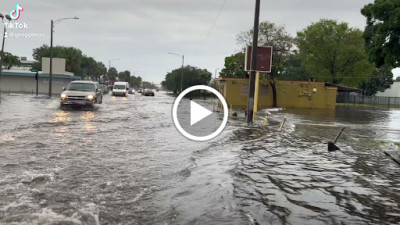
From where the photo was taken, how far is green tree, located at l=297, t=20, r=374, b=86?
53188 mm

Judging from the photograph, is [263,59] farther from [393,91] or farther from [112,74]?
[112,74]

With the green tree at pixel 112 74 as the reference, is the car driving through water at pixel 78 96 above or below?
below

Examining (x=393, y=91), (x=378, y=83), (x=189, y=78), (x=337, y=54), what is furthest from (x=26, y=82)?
Result: (x=393, y=91)

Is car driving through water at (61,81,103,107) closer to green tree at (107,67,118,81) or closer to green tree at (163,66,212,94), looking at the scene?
green tree at (163,66,212,94)

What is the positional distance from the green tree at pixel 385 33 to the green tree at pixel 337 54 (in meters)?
36.6

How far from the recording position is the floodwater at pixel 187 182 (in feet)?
15.2

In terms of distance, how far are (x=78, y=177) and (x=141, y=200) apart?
161cm

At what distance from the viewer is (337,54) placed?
54.5 meters

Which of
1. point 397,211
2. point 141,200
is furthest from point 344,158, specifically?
point 141,200

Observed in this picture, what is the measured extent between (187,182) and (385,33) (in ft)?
47.7

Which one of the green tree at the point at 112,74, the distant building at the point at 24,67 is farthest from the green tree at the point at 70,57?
the green tree at the point at 112,74

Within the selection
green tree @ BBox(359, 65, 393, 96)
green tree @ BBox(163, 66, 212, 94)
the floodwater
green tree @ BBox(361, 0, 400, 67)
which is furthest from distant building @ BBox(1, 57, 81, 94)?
green tree @ BBox(359, 65, 393, 96)

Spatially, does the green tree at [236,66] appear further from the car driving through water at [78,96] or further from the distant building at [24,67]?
the distant building at [24,67]

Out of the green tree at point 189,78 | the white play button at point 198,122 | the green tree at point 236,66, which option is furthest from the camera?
the green tree at point 189,78
